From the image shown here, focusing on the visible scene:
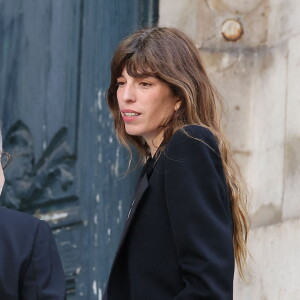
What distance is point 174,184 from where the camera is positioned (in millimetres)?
3580

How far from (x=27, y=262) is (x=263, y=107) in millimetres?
2518

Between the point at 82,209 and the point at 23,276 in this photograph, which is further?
the point at 82,209

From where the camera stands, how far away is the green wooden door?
6.23 metres

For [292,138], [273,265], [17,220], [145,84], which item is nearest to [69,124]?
[292,138]

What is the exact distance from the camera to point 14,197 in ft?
21.5

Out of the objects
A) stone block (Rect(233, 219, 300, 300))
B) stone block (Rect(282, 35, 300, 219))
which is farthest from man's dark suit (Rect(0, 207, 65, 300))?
stone block (Rect(282, 35, 300, 219))

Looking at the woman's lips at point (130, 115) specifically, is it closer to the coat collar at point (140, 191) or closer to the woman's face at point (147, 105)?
the woman's face at point (147, 105)

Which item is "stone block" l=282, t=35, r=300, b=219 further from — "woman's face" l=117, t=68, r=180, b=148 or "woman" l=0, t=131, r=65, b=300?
"woman" l=0, t=131, r=65, b=300

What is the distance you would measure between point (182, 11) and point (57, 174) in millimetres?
1051

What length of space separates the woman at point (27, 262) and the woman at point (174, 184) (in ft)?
0.59

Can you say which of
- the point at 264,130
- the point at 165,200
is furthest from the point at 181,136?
the point at 264,130

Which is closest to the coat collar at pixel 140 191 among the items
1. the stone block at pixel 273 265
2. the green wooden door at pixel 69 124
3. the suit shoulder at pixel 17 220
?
the suit shoulder at pixel 17 220

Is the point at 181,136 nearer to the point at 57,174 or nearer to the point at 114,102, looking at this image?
the point at 114,102

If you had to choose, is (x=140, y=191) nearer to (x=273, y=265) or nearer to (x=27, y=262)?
(x=27, y=262)
